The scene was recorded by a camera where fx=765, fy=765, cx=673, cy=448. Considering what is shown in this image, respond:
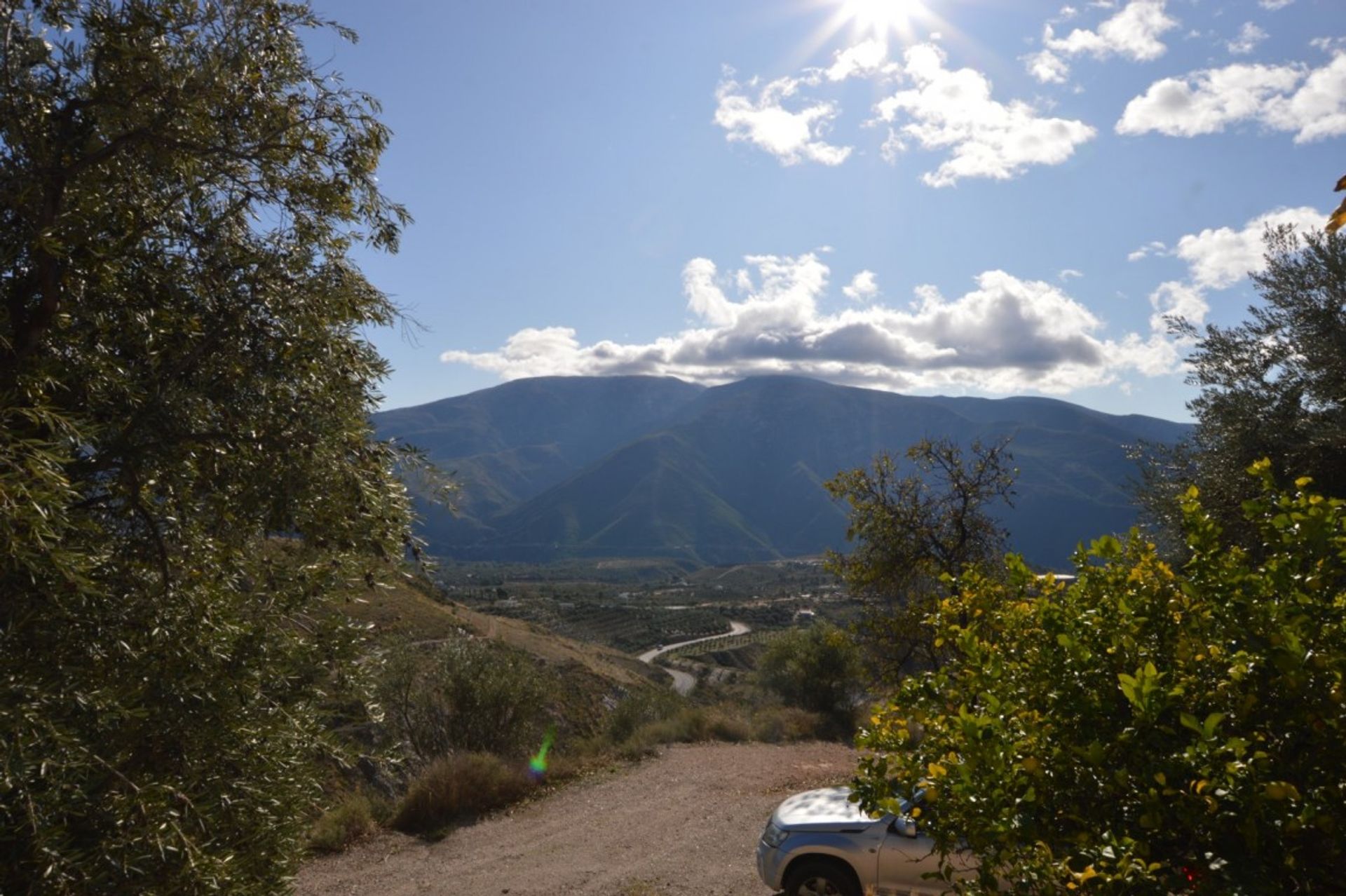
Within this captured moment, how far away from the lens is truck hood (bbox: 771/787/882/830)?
841 centimetres

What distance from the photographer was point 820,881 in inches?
328

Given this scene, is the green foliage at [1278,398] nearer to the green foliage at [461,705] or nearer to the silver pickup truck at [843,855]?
the silver pickup truck at [843,855]

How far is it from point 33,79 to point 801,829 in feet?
30.9

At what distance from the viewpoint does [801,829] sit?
8562 mm

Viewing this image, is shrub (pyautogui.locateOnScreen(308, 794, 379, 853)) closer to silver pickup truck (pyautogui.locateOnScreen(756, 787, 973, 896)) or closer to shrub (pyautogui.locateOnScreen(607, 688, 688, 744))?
silver pickup truck (pyautogui.locateOnScreen(756, 787, 973, 896))

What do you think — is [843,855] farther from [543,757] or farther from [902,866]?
[543,757]

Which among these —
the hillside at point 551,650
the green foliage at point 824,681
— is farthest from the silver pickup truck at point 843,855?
the hillside at point 551,650

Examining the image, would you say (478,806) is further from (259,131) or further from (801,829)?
(259,131)

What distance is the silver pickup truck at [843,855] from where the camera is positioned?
7.98 m

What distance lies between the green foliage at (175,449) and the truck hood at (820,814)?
5.25 m

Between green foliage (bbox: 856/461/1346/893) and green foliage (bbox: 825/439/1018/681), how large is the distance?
360 inches

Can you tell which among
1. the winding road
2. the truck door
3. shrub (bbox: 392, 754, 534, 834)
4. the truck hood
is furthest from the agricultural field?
the truck door

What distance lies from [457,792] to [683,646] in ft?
275

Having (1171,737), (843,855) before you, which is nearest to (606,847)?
(843,855)
